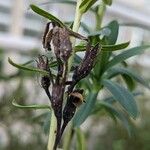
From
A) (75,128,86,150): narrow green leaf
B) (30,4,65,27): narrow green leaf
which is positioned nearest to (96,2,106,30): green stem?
(75,128,86,150): narrow green leaf

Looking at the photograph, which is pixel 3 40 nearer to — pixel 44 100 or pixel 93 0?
pixel 44 100

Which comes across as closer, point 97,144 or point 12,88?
point 12,88

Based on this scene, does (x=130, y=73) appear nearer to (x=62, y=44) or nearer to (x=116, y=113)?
Result: (x=116, y=113)

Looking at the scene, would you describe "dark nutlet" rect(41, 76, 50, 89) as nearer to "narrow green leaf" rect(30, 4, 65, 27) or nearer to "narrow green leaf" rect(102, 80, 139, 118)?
"narrow green leaf" rect(30, 4, 65, 27)

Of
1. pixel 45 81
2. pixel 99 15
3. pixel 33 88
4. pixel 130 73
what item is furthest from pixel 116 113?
pixel 33 88

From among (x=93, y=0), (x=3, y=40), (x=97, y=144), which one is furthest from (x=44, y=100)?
(x=93, y=0)
